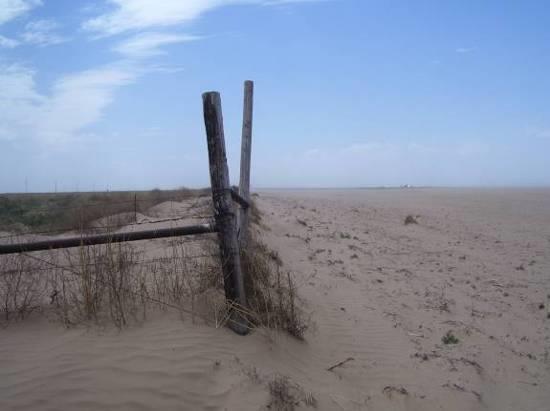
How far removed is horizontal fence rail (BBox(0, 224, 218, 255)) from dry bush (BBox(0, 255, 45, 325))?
445mm

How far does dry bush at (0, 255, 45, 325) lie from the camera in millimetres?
4891

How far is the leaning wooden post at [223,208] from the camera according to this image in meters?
4.96

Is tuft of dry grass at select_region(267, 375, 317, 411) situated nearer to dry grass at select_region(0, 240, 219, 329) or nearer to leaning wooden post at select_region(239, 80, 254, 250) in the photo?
dry grass at select_region(0, 240, 219, 329)

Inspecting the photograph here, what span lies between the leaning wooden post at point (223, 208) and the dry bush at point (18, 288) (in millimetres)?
2019

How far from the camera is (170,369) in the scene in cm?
415

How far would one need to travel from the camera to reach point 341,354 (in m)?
5.86

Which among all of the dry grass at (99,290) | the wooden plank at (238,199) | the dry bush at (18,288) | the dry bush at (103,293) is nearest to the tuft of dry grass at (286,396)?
the dry grass at (99,290)

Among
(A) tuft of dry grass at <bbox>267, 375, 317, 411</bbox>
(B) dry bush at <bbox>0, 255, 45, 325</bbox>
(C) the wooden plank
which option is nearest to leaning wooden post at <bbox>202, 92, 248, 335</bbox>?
(C) the wooden plank

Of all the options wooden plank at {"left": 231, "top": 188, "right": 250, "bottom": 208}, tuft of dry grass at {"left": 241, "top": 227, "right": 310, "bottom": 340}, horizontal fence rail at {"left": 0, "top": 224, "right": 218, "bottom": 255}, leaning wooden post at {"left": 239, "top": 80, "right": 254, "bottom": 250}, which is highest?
leaning wooden post at {"left": 239, "top": 80, "right": 254, "bottom": 250}

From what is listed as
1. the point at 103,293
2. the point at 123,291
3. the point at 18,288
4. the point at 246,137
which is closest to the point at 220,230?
the point at 123,291

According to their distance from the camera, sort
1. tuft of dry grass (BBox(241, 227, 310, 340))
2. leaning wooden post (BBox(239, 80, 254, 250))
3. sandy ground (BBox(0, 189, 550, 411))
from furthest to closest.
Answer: leaning wooden post (BBox(239, 80, 254, 250)), tuft of dry grass (BBox(241, 227, 310, 340)), sandy ground (BBox(0, 189, 550, 411))

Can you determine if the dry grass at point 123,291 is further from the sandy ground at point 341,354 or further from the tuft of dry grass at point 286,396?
the tuft of dry grass at point 286,396

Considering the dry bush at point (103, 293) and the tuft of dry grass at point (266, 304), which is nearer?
the dry bush at point (103, 293)

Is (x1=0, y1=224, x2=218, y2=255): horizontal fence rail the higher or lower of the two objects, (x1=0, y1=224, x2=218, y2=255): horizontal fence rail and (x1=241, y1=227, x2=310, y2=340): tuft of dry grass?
the higher
